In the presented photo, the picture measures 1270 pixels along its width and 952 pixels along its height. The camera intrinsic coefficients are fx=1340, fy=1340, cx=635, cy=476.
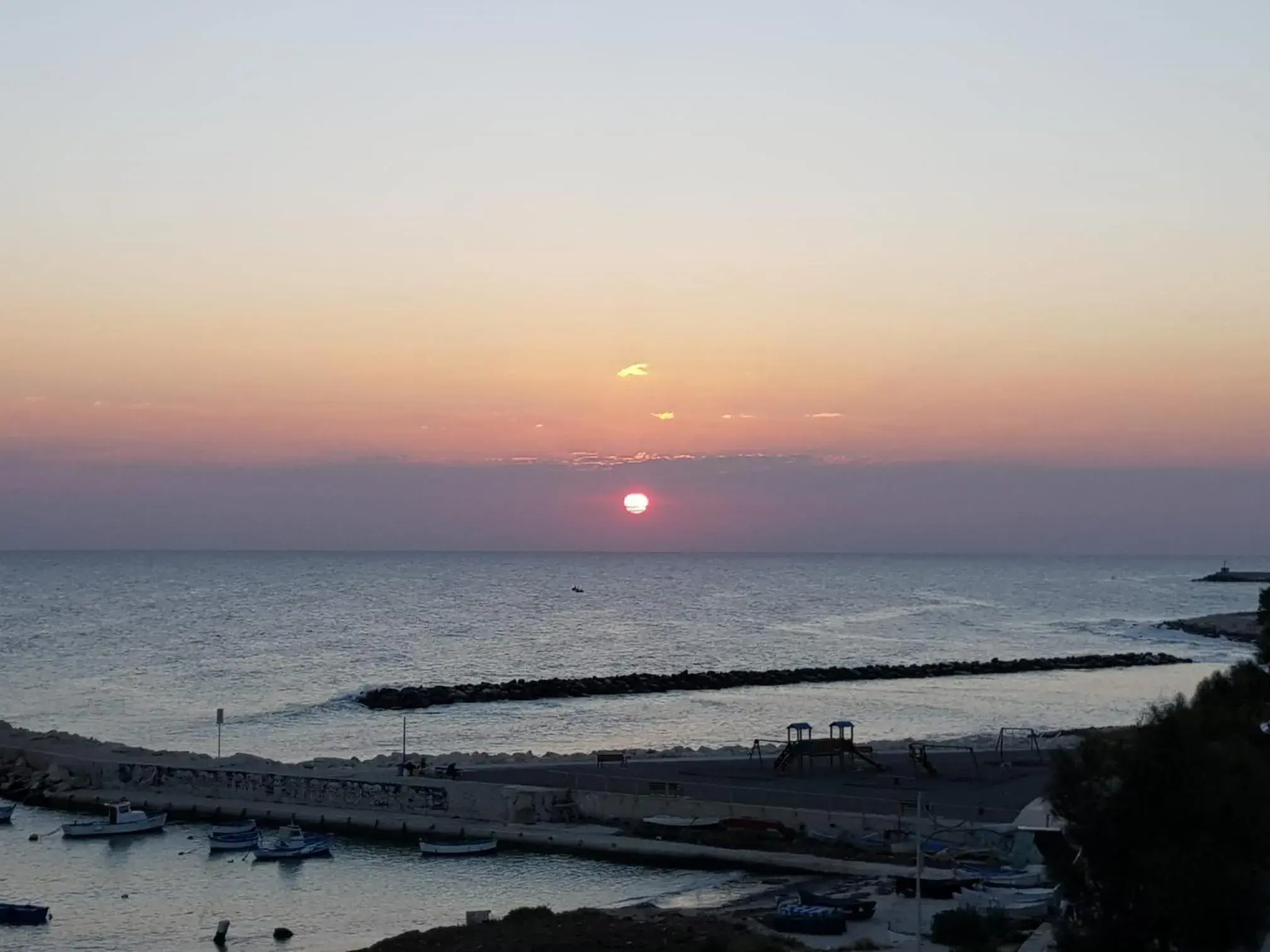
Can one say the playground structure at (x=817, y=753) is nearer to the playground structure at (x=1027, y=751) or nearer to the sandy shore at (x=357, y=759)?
the sandy shore at (x=357, y=759)

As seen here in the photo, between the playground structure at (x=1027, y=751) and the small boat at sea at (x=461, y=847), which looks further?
the playground structure at (x=1027, y=751)

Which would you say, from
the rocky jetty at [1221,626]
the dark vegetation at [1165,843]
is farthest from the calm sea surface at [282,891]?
the rocky jetty at [1221,626]

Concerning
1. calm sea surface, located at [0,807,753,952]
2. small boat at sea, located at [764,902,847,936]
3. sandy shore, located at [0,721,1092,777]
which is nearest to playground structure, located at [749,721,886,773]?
sandy shore, located at [0,721,1092,777]

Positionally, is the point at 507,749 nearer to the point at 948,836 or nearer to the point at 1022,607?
the point at 948,836

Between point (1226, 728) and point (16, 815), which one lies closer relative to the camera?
point (1226, 728)

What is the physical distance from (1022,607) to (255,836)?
16745cm

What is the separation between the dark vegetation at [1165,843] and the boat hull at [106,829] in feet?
105

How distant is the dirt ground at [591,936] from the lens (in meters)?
27.6

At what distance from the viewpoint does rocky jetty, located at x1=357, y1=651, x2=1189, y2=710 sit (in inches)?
3393

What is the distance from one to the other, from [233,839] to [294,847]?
244 centimetres

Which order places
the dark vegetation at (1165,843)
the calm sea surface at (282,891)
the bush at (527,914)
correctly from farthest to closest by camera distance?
the calm sea surface at (282,891)
the bush at (527,914)
the dark vegetation at (1165,843)

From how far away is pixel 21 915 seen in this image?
33906mm

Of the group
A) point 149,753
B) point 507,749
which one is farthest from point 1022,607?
point 149,753

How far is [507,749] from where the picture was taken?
212 ft
